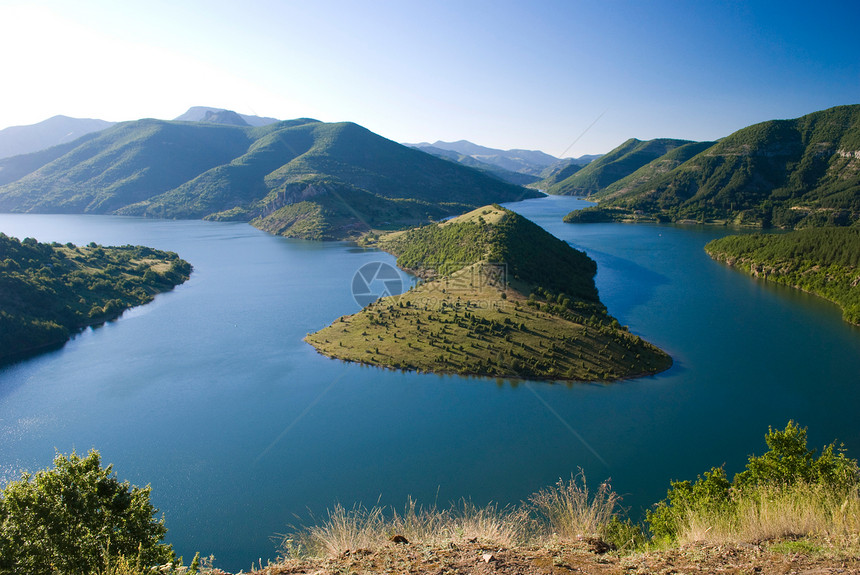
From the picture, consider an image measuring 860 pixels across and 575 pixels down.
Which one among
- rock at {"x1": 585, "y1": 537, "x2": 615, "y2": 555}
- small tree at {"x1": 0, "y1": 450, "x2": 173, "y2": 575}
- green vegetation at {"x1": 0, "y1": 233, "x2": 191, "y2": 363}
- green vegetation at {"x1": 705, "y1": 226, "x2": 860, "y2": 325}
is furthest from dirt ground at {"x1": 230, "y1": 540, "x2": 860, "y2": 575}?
green vegetation at {"x1": 705, "y1": 226, "x2": 860, "y2": 325}

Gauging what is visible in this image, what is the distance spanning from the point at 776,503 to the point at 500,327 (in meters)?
28.6

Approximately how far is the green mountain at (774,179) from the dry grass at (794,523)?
136m

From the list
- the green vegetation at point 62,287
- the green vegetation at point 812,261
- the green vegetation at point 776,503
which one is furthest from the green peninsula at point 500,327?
the green vegetation at point 62,287

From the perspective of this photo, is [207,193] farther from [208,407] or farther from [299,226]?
[208,407]

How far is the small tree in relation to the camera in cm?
1035

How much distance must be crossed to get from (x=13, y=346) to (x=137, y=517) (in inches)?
1870

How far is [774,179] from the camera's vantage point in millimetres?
142875

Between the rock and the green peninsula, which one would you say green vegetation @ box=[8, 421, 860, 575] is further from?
the green peninsula

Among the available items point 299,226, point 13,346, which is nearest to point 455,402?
point 13,346

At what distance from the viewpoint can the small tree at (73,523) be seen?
1035cm

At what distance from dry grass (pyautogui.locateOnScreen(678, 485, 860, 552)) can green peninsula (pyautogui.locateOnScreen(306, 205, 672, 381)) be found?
2259 cm

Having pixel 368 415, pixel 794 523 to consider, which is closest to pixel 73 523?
pixel 794 523

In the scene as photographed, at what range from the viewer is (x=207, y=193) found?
185 m

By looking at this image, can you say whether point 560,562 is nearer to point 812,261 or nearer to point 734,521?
point 734,521
